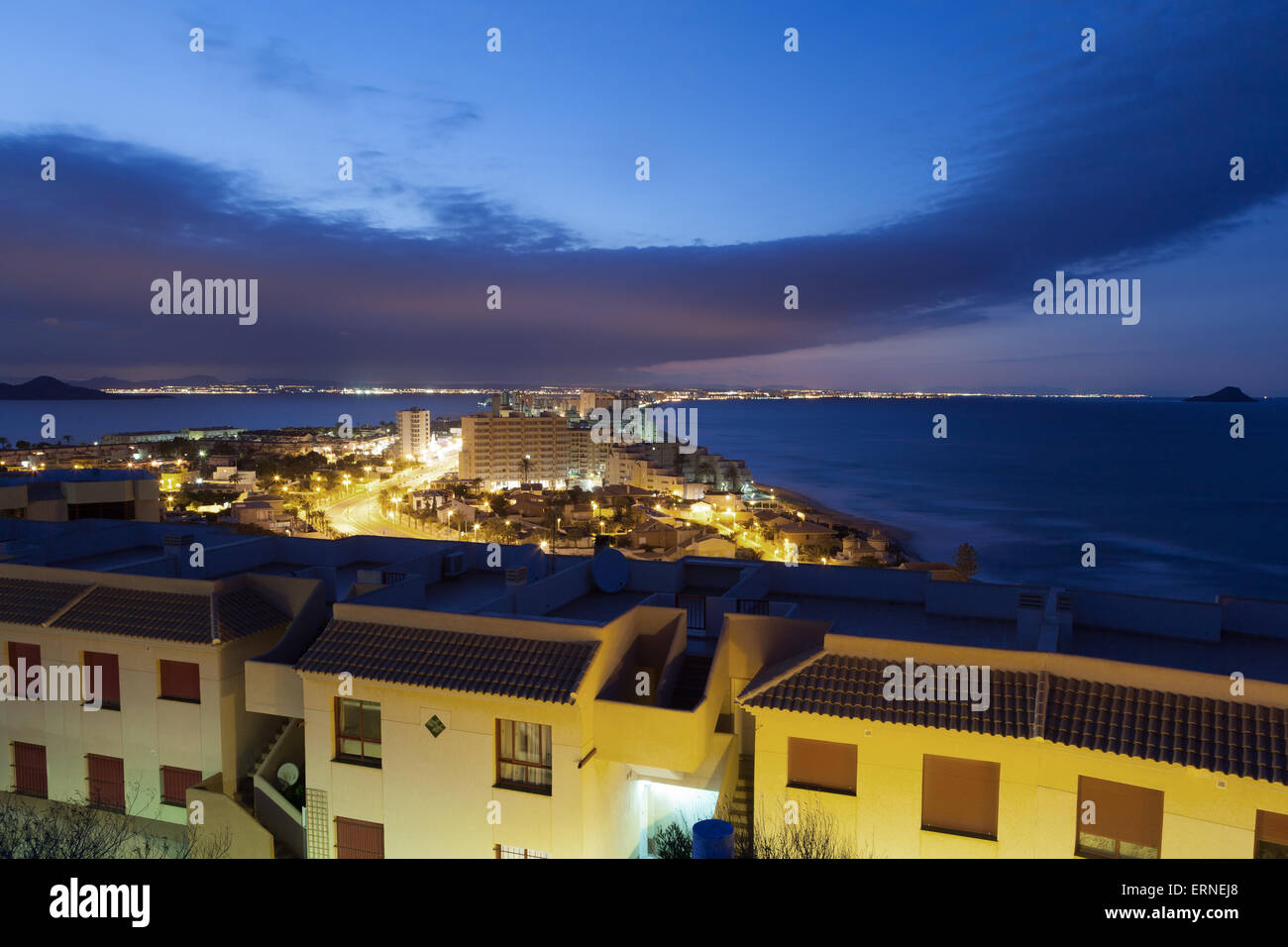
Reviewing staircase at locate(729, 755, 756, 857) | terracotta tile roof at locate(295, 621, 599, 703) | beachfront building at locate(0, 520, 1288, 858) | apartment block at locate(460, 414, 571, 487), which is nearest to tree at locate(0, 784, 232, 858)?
beachfront building at locate(0, 520, 1288, 858)

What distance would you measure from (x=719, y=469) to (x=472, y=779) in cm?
9027

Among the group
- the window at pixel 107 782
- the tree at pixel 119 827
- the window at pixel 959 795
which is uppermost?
the window at pixel 959 795

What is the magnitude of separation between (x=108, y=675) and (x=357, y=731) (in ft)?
15.0

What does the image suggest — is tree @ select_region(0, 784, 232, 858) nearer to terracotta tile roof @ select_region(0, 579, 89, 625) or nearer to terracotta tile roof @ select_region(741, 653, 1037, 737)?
terracotta tile roof @ select_region(0, 579, 89, 625)

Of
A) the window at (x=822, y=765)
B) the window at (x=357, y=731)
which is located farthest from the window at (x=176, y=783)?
the window at (x=822, y=765)

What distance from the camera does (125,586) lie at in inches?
461

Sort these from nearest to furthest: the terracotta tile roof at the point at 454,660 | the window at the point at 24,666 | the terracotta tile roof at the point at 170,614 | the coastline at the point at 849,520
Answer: the terracotta tile roof at the point at 454,660 → the terracotta tile roof at the point at 170,614 → the window at the point at 24,666 → the coastline at the point at 849,520

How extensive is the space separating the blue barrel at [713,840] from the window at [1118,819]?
4529mm

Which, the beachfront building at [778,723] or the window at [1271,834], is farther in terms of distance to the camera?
the beachfront building at [778,723]

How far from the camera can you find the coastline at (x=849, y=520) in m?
58.5

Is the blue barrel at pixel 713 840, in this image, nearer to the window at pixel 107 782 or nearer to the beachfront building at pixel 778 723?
the beachfront building at pixel 778 723

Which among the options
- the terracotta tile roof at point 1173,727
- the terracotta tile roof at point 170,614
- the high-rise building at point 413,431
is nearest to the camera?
the terracotta tile roof at point 1173,727
